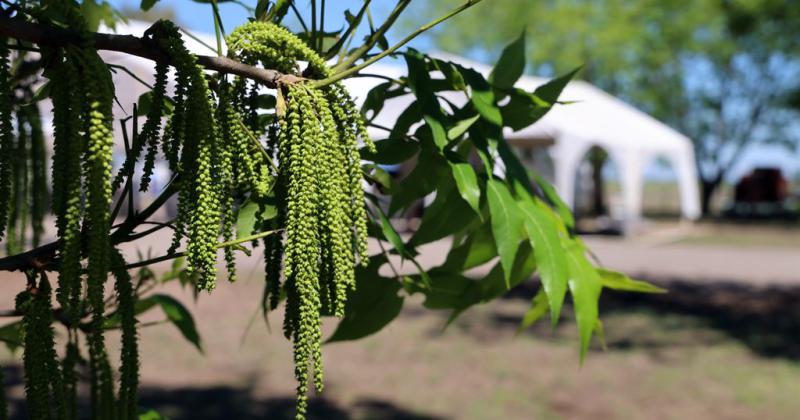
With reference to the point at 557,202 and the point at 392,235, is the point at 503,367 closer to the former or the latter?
the point at 557,202

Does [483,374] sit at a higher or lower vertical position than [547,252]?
lower

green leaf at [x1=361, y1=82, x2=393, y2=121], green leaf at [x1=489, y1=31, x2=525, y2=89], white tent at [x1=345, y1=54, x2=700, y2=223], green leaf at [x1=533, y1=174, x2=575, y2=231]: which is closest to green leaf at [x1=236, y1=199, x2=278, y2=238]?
green leaf at [x1=361, y1=82, x2=393, y2=121]

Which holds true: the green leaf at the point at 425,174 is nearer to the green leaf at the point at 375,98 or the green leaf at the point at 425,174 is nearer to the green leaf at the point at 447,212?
the green leaf at the point at 447,212

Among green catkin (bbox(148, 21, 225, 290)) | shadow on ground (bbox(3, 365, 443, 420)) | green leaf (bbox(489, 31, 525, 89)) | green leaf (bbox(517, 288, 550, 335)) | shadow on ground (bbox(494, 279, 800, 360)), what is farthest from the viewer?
shadow on ground (bbox(494, 279, 800, 360))

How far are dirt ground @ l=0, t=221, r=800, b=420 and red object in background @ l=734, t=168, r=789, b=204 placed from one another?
788 inches

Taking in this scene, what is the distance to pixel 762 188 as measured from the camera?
2916cm

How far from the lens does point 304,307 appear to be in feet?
3.59

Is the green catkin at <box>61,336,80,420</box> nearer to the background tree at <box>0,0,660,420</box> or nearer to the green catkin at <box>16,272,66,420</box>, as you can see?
the background tree at <box>0,0,660,420</box>

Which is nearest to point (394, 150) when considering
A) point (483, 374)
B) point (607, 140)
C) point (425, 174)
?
point (425, 174)

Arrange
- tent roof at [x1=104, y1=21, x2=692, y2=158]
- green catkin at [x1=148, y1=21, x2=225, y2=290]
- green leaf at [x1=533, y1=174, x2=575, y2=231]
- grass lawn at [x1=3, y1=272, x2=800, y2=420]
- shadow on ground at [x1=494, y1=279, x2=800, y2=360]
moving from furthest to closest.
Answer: tent roof at [x1=104, y1=21, x2=692, y2=158]
shadow on ground at [x1=494, y1=279, x2=800, y2=360]
grass lawn at [x1=3, y1=272, x2=800, y2=420]
green leaf at [x1=533, y1=174, x2=575, y2=231]
green catkin at [x1=148, y1=21, x2=225, y2=290]

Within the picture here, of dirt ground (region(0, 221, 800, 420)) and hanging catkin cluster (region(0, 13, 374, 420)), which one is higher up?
hanging catkin cluster (region(0, 13, 374, 420))

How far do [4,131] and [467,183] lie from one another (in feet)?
2.39

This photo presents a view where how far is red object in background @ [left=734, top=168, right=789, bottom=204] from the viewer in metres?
29.0

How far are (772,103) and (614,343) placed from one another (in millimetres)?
23203
